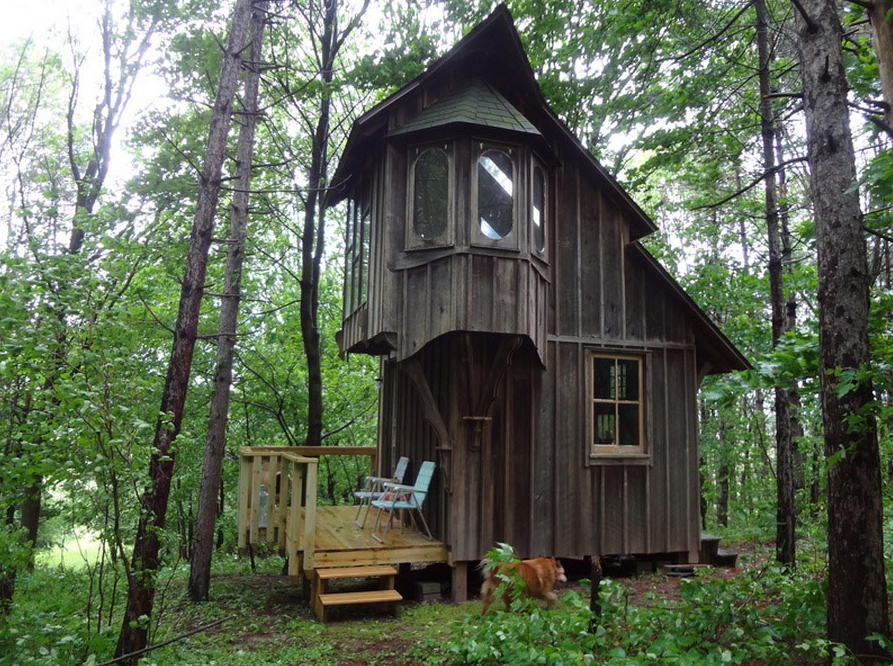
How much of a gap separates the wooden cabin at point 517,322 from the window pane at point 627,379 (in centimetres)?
2

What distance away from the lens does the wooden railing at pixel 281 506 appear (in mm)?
6840

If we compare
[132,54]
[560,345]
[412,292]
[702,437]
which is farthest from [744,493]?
[132,54]

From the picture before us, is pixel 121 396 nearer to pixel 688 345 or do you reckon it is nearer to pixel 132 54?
pixel 688 345

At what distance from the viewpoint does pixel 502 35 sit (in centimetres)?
838

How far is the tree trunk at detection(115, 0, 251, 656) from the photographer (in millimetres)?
4719

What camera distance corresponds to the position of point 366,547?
7.29 m

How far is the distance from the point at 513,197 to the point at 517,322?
1661 mm

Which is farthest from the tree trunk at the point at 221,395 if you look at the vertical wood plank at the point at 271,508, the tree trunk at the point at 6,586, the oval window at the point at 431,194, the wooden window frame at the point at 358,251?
the oval window at the point at 431,194

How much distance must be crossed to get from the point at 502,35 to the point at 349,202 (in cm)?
394

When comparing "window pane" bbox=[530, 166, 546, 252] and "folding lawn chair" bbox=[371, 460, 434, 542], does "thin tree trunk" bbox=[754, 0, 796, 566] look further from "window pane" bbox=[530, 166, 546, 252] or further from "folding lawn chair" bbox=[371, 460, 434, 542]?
"folding lawn chair" bbox=[371, 460, 434, 542]

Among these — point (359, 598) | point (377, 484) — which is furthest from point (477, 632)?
point (377, 484)

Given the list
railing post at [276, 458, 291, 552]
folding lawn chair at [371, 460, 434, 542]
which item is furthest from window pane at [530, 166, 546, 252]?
railing post at [276, 458, 291, 552]

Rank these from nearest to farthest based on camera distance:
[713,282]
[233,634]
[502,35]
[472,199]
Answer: [233,634]
[472,199]
[502,35]
[713,282]

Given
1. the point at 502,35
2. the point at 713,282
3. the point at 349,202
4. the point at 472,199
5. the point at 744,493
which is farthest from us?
the point at 744,493
